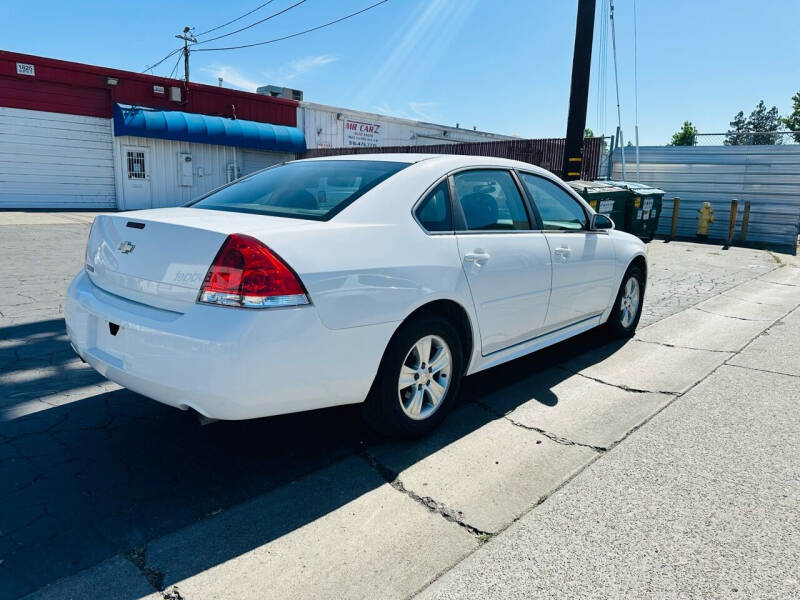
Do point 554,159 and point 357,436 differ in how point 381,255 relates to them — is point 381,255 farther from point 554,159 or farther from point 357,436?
point 554,159

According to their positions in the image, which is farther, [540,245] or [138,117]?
[138,117]

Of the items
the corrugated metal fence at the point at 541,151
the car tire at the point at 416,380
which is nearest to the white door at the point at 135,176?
the corrugated metal fence at the point at 541,151

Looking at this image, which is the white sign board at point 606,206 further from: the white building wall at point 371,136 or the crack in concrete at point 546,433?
the white building wall at point 371,136

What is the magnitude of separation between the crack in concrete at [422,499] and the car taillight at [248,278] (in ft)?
3.32

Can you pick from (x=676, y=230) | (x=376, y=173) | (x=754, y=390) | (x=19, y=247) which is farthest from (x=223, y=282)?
(x=676, y=230)

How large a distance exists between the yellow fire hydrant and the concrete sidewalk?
11.7 metres

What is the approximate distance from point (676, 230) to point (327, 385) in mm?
15193

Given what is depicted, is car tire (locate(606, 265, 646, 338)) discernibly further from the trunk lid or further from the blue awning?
the blue awning

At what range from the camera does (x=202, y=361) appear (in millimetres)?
2346

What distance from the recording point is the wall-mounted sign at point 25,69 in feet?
54.1

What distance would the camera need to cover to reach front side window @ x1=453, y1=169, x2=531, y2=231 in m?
3.45

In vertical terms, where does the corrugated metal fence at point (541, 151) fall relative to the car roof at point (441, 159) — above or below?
above

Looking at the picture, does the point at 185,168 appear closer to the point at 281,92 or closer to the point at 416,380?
the point at 281,92

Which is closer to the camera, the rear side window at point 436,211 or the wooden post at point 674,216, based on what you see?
the rear side window at point 436,211
